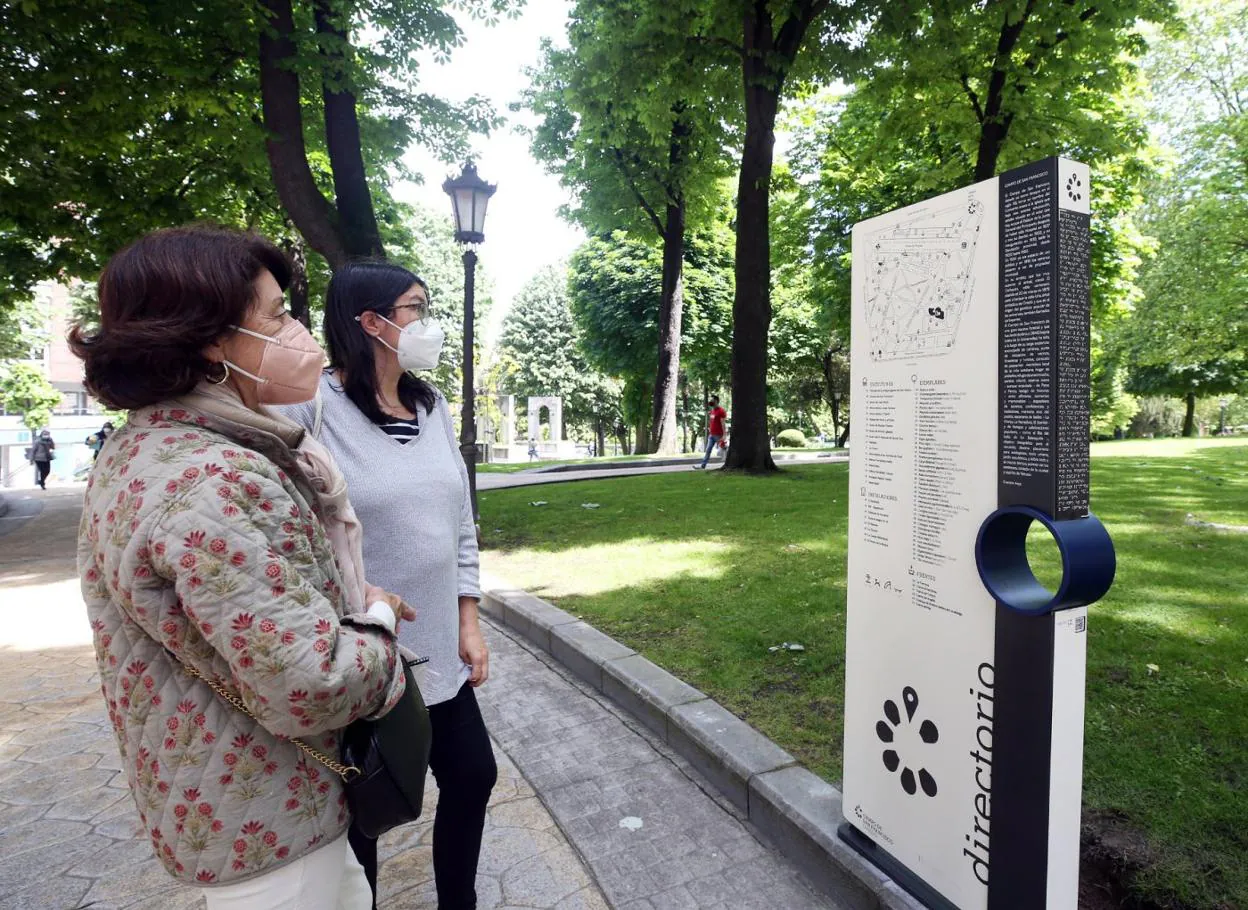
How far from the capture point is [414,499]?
2.09 metres

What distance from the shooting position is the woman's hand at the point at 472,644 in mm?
2344

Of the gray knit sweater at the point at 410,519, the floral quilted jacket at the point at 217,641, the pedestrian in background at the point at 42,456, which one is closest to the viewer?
the floral quilted jacket at the point at 217,641

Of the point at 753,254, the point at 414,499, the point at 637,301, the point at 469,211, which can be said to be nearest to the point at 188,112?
the point at 469,211

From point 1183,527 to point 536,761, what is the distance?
7.58m

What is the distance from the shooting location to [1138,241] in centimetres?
1900

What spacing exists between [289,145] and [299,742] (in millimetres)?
9980

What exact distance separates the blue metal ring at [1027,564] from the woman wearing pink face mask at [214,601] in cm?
157

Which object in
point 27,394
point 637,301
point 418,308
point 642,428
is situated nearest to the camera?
point 418,308

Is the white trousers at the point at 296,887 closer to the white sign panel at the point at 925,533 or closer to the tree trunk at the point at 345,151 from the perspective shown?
the white sign panel at the point at 925,533

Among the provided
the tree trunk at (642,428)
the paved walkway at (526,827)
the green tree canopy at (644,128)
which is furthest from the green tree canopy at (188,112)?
the tree trunk at (642,428)

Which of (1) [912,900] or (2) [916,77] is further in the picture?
(2) [916,77]

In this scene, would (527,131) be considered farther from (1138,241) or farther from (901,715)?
(901,715)

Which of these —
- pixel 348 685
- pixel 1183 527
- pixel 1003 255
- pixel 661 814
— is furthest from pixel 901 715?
pixel 1183 527

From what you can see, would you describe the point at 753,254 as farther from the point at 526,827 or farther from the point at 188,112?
the point at 526,827
